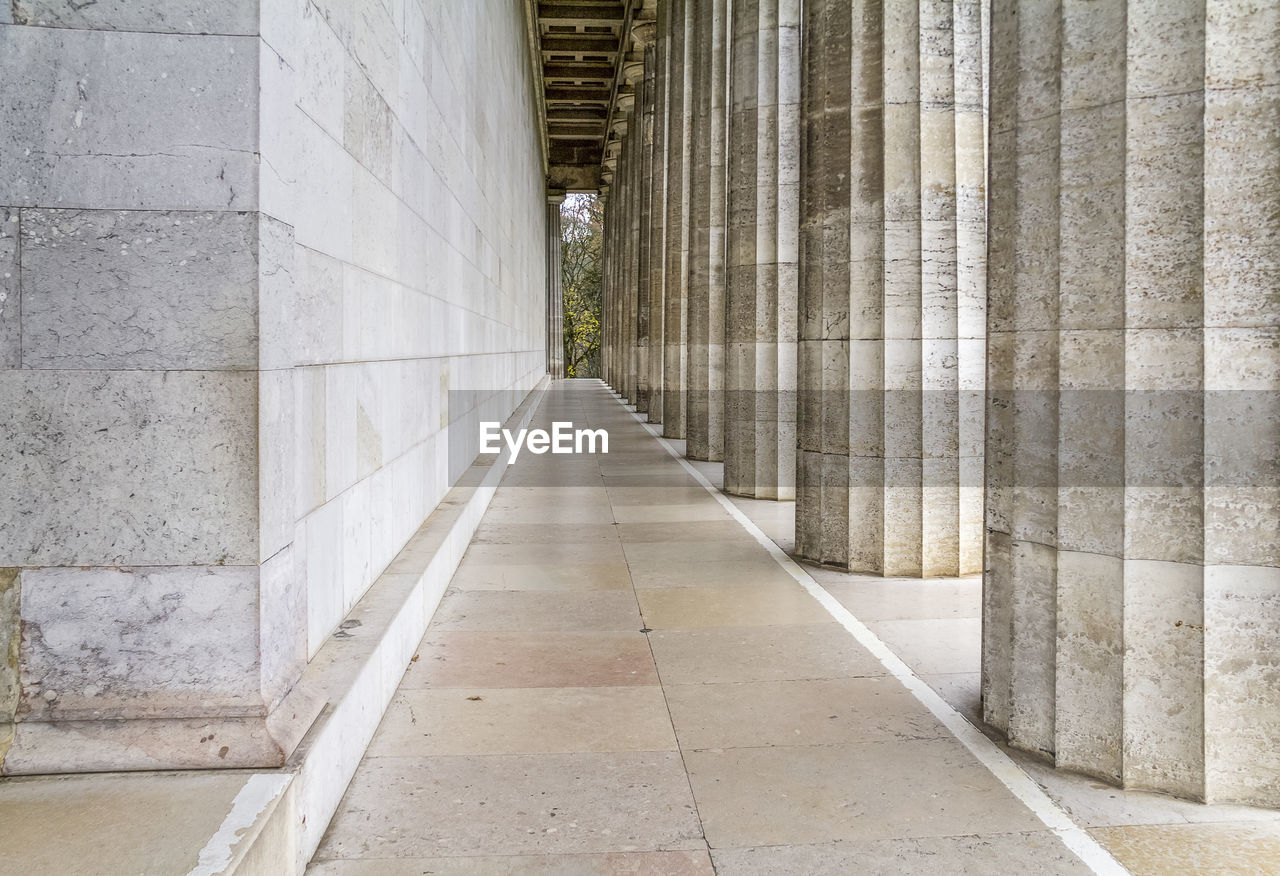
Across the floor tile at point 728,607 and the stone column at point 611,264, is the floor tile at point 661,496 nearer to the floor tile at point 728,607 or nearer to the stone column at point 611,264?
the floor tile at point 728,607

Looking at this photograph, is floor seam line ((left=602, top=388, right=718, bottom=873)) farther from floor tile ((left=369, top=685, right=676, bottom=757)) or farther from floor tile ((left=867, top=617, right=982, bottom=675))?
floor tile ((left=867, top=617, right=982, bottom=675))

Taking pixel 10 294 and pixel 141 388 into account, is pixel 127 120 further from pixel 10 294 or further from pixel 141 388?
pixel 141 388

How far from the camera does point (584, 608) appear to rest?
748cm

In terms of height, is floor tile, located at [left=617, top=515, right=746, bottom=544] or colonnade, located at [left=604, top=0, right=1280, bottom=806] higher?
colonnade, located at [left=604, top=0, right=1280, bottom=806]

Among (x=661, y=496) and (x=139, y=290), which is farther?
(x=661, y=496)

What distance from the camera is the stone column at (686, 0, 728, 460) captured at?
1666 cm

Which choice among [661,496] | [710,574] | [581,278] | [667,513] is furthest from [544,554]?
[581,278]

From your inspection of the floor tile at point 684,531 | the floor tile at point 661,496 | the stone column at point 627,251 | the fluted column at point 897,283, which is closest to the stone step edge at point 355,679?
the floor tile at point 684,531

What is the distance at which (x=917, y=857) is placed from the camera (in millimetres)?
3848

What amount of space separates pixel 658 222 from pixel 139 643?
22.4 metres

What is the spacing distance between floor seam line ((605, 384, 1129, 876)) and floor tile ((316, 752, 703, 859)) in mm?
410

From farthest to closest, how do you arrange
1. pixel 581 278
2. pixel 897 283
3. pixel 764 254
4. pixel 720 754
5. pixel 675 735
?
pixel 581 278 < pixel 764 254 < pixel 897 283 < pixel 675 735 < pixel 720 754

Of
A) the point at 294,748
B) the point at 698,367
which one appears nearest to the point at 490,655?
the point at 294,748

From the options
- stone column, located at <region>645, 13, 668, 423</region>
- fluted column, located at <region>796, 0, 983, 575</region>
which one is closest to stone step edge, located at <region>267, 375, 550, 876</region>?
fluted column, located at <region>796, 0, 983, 575</region>
